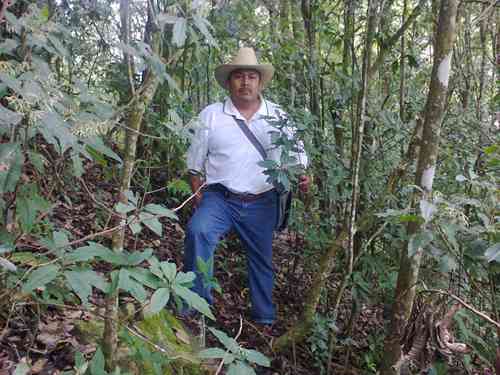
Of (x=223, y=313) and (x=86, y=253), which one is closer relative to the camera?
(x=86, y=253)

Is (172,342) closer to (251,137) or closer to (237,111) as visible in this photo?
(251,137)

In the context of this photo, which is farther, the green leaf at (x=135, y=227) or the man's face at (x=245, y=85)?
the man's face at (x=245, y=85)

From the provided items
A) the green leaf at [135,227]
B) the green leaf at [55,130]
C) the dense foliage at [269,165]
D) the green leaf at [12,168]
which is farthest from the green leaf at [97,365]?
the green leaf at [55,130]

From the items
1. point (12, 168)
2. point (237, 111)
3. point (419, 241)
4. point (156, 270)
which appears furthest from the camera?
point (237, 111)

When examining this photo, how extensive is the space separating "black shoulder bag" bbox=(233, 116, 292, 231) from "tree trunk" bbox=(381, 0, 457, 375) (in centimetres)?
137

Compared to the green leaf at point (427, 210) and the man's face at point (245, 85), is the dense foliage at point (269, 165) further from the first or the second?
the man's face at point (245, 85)

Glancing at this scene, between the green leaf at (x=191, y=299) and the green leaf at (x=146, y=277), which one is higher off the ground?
the green leaf at (x=146, y=277)

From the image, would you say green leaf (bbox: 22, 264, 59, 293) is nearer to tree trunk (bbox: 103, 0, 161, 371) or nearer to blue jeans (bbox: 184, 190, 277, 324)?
tree trunk (bbox: 103, 0, 161, 371)

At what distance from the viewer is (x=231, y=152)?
382 cm

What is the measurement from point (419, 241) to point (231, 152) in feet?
6.32

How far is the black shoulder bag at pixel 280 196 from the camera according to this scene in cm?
385

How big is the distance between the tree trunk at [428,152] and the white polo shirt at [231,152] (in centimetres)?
139

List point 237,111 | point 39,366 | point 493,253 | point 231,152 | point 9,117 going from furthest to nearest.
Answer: point 237,111, point 231,152, point 39,366, point 493,253, point 9,117

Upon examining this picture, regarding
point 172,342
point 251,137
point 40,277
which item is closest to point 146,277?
point 40,277
